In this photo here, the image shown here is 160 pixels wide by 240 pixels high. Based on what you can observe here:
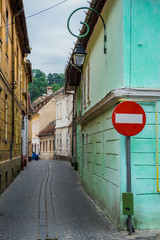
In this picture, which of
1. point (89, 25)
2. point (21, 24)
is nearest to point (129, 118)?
point (89, 25)

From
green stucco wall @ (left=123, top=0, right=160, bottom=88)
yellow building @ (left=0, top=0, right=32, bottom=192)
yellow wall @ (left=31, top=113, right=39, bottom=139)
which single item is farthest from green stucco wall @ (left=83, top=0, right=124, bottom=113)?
yellow wall @ (left=31, top=113, right=39, bottom=139)

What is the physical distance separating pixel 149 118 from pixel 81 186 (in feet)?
28.1

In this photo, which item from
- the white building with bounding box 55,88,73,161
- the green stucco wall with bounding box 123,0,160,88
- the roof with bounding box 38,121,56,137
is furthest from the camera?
the roof with bounding box 38,121,56,137

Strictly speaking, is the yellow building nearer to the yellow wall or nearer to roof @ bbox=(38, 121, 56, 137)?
roof @ bbox=(38, 121, 56, 137)

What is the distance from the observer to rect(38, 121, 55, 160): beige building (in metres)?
41.6

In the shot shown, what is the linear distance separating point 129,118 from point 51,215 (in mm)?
3946

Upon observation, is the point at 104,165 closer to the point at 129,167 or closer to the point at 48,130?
the point at 129,167

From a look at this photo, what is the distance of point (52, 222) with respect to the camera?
875 centimetres

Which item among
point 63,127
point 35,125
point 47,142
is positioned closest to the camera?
point 63,127

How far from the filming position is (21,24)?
18953 mm

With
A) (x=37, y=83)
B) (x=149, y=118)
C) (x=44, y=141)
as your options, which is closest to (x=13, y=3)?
(x=149, y=118)

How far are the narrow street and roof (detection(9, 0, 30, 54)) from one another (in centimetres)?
822

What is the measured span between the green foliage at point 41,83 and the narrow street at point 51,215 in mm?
66126

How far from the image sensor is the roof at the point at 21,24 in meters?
16.3
